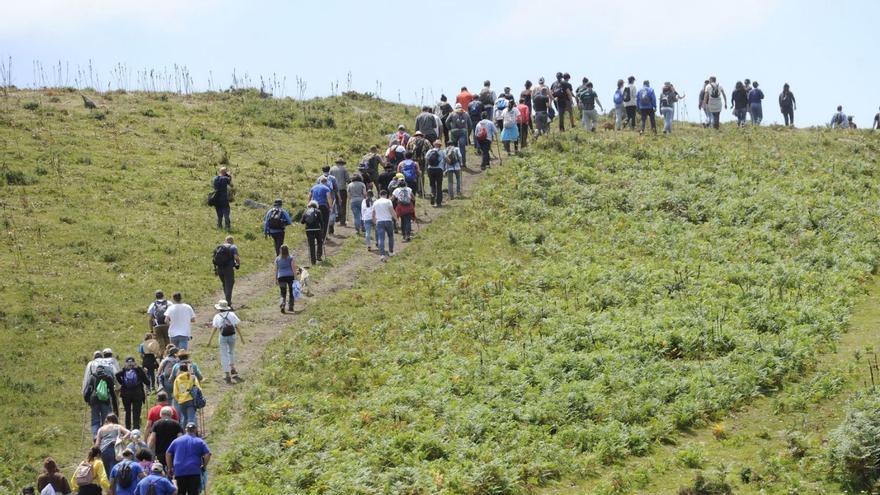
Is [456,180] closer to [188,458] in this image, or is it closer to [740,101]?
[740,101]

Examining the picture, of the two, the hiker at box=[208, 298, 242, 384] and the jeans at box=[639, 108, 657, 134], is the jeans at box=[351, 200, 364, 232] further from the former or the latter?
the jeans at box=[639, 108, 657, 134]

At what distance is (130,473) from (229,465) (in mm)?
3113

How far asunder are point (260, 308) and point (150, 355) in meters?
5.93

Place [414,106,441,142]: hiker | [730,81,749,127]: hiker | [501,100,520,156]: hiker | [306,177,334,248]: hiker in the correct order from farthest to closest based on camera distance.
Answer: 1. [730,81,749,127]: hiker
2. [501,100,520,156]: hiker
3. [414,106,441,142]: hiker
4. [306,177,334,248]: hiker

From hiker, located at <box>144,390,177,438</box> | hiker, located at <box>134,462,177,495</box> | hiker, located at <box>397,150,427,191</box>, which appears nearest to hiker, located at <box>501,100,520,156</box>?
hiker, located at <box>397,150,427,191</box>

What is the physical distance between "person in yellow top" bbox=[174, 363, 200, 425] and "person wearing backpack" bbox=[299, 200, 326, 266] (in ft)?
39.5

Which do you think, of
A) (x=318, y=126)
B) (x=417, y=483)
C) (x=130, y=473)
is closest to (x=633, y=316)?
(x=417, y=483)

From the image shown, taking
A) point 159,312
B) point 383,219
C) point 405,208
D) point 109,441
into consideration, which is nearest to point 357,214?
point 405,208

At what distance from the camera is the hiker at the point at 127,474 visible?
1975 centimetres

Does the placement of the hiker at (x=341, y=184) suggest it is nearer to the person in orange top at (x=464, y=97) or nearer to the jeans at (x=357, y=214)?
the jeans at (x=357, y=214)

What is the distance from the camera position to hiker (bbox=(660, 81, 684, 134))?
47.6m

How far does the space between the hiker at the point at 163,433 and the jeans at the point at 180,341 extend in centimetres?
650

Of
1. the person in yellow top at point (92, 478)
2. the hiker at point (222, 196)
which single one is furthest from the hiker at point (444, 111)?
the person in yellow top at point (92, 478)

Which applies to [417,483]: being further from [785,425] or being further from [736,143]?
[736,143]
